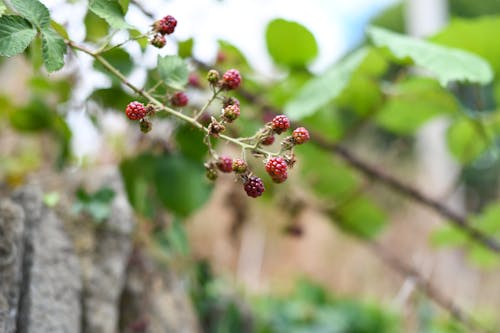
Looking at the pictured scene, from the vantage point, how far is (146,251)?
3.41ft

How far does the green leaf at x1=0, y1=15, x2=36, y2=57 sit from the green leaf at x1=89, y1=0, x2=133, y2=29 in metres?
0.06

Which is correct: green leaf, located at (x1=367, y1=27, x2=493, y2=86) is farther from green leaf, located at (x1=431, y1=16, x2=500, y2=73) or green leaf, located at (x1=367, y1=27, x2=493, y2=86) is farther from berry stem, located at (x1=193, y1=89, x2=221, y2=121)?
berry stem, located at (x1=193, y1=89, x2=221, y2=121)

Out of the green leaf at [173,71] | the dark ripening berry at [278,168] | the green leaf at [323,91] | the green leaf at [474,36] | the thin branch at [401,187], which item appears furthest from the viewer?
the thin branch at [401,187]

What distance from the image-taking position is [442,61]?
66cm

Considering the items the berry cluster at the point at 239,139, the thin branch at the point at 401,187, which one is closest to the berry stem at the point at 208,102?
the berry cluster at the point at 239,139

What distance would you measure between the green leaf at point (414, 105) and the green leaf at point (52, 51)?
0.65m

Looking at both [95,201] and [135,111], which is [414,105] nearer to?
[95,201]

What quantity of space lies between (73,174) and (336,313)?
124cm

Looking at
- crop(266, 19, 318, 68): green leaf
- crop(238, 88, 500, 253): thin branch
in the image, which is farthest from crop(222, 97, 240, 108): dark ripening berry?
crop(238, 88, 500, 253): thin branch

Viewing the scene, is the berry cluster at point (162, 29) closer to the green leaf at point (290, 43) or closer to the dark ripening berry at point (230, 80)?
the dark ripening berry at point (230, 80)

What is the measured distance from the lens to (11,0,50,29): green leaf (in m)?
0.45

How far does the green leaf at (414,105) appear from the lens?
0.97m

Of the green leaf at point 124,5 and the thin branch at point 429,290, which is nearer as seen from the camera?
the green leaf at point 124,5

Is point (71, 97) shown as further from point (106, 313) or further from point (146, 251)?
point (106, 313)
